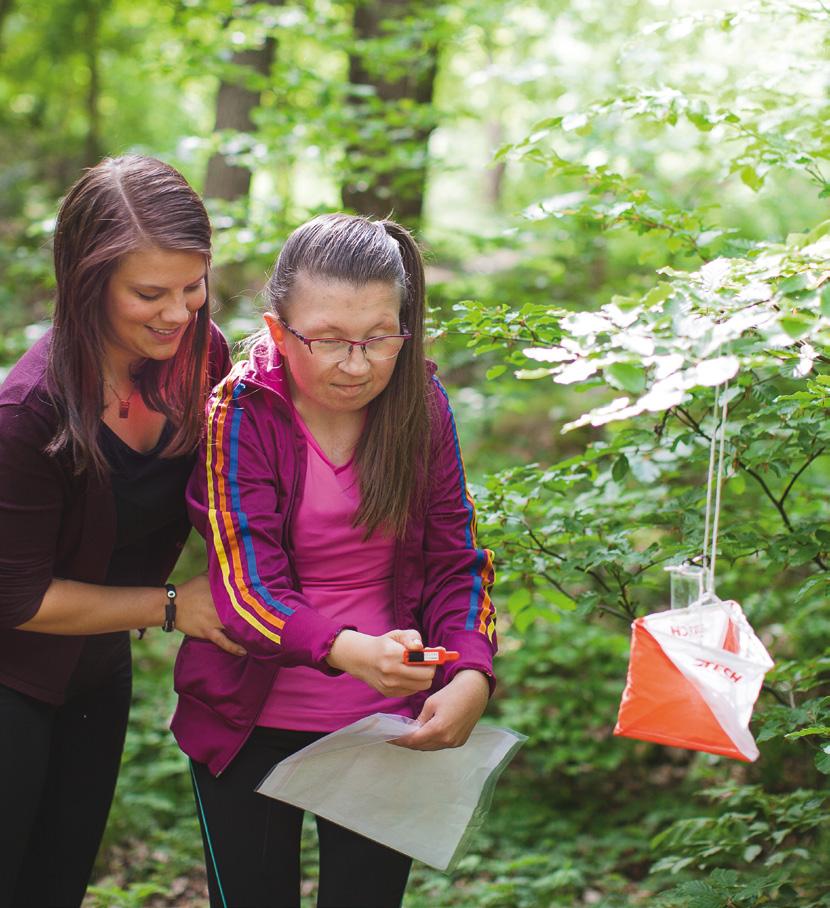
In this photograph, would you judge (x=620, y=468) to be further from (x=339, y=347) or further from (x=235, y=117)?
(x=235, y=117)

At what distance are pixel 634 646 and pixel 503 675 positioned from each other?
3.49 m

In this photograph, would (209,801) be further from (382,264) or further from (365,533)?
(382,264)

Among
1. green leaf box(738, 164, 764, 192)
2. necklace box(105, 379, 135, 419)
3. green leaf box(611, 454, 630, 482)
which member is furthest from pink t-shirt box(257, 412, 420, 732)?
green leaf box(738, 164, 764, 192)

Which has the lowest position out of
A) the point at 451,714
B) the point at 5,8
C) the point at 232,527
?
the point at 451,714

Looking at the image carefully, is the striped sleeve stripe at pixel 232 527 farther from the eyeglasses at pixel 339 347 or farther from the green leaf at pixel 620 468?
the green leaf at pixel 620 468

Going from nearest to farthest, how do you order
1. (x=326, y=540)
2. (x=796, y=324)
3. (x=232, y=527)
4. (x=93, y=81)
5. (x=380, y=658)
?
(x=796, y=324), (x=380, y=658), (x=232, y=527), (x=326, y=540), (x=93, y=81)

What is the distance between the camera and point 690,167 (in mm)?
9648

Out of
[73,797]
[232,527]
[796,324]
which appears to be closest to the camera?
[796,324]

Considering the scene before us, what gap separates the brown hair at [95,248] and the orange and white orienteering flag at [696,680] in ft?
3.48

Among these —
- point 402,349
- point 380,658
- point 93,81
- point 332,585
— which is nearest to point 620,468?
point 402,349

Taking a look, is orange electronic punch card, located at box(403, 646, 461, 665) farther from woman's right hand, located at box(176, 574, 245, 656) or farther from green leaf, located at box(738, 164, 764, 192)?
green leaf, located at box(738, 164, 764, 192)

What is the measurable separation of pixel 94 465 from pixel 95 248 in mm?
408

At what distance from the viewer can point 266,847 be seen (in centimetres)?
187

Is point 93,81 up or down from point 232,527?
up
